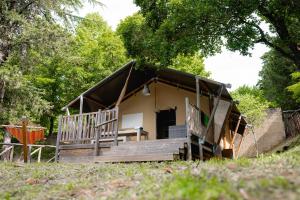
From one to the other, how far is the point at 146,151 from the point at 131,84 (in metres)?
5.34

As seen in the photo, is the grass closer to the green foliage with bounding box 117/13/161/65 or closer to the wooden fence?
the green foliage with bounding box 117/13/161/65

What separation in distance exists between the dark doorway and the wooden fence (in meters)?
7.68

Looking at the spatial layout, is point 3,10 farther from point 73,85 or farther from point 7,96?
point 73,85

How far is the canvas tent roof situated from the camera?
12.3 meters

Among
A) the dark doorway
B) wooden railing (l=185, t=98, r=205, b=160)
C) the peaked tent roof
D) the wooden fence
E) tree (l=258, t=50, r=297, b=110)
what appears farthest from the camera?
tree (l=258, t=50, r=297, b=110)

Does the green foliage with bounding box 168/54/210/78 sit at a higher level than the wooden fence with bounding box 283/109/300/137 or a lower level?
higher

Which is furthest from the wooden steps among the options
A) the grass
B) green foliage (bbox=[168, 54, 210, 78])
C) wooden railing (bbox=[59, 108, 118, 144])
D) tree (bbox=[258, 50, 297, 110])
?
green foliage (bbox=[168, 54, 210, 78])

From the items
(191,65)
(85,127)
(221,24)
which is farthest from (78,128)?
(191,65)

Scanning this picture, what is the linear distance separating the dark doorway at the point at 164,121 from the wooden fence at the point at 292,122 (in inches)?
302

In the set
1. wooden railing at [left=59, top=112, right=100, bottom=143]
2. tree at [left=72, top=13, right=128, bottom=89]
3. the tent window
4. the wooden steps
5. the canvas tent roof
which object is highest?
tree at [left=72, top=13, right=128, bottom=89]

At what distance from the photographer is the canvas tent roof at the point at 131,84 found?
483 inches

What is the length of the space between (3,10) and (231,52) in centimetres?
1137

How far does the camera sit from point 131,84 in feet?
46.0

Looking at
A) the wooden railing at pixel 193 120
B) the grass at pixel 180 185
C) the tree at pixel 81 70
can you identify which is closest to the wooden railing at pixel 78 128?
the wooden railing at pixel 193 120
